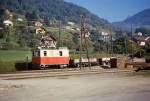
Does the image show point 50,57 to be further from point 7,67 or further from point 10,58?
point 10,58

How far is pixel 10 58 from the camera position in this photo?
167ft

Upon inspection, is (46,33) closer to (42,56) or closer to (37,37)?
(37,37)

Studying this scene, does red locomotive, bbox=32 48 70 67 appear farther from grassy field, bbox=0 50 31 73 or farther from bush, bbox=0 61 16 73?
bush, bbox=0 61 16 73

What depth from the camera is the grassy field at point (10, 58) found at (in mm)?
39575

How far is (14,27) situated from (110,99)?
65382 mm

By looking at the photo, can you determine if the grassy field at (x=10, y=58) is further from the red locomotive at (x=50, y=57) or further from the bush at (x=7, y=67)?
the red locomotive at (x=50, y=57)

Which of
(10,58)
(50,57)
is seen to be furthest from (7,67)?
(10,58)

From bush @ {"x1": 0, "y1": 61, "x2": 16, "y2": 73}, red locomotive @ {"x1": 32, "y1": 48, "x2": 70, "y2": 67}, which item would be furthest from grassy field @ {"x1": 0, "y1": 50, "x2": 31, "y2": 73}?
red locomotive @ {"x1": 32, "y1": 48, "x2": 70, "y2": 67}

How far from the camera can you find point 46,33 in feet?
291

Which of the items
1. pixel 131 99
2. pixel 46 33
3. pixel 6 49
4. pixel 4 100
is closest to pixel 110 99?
pixel 131 99

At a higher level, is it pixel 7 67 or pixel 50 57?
pixel 50 57

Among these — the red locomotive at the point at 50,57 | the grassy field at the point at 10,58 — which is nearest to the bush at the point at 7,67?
the grassy field at the point at 10,58

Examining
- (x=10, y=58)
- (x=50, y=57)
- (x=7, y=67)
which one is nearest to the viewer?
(x=7, y=67)

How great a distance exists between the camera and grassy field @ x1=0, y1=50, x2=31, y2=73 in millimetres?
39575
